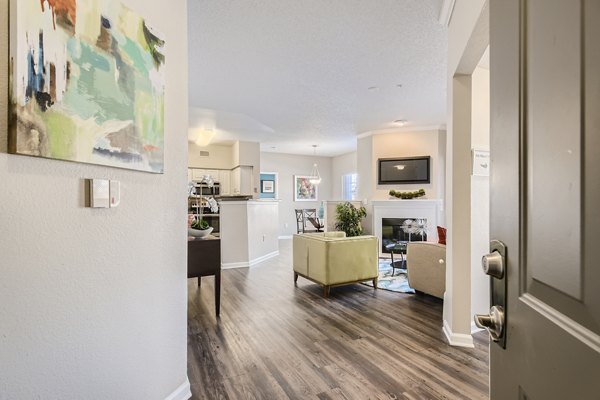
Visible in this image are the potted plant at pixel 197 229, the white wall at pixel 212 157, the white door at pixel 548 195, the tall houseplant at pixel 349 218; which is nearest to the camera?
the white door at pixel 548 195

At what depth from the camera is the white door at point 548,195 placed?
0.42 m

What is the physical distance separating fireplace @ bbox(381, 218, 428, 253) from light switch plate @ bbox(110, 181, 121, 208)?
222 inches

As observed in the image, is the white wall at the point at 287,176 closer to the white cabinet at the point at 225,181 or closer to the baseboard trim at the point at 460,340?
the white cabinet at the point at 225,181

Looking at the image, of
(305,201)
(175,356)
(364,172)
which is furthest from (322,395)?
(305,201)

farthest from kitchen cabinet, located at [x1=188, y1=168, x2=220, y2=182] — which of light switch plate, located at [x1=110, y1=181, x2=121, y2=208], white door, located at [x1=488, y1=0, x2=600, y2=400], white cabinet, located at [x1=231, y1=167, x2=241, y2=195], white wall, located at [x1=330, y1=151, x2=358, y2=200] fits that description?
white door, located at [x1=488, y1=0, x2=600, y2=400]

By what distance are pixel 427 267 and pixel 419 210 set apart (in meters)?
3.02

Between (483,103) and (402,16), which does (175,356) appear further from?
(483,103)

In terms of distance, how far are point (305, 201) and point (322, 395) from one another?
8496 mm

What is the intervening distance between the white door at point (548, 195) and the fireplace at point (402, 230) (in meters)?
5.83

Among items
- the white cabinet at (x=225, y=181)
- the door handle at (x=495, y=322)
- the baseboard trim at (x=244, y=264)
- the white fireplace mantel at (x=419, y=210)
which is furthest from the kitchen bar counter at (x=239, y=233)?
the door handle at (x=495, y=322)

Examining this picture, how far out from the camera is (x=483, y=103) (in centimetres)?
279

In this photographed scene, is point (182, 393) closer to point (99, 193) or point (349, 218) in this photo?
point (99, 193)

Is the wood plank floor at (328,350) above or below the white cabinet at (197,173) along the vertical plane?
below

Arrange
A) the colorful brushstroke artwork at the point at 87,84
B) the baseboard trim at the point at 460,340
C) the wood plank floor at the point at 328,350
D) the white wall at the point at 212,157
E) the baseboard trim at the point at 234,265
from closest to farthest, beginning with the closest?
the colorful brushstroke artwork at the point at 87,84
the wood plank floor at the point at 328,350
the baseboard trim at the point at 460,340
the baseboard trim at the point at 234,265
the white wall at the point at 212,157
